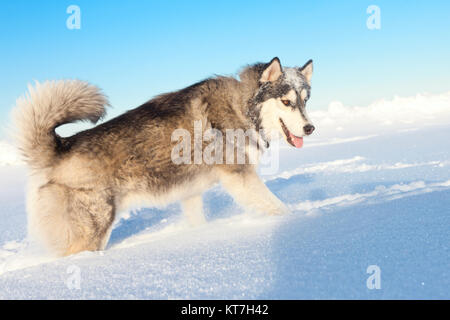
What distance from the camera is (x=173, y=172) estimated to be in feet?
12.1

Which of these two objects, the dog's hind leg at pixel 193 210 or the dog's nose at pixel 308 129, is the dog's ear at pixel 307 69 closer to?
the dog's nose at pixel 308 129

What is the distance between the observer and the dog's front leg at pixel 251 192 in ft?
13.1

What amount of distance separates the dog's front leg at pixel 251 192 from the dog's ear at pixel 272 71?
1.38 meters

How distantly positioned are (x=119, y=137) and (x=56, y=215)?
1.08 m

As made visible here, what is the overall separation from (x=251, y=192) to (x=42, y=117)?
105 inches

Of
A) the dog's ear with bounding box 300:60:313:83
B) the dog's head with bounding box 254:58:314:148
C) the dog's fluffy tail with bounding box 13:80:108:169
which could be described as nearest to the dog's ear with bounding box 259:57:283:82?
the dog's head with bounding box 254:58:314:148

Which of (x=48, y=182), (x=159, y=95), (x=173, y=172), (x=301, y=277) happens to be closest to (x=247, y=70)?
(x=159, y=95)

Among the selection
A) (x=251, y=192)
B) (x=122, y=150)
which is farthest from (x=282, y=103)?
(x=122, y=150)

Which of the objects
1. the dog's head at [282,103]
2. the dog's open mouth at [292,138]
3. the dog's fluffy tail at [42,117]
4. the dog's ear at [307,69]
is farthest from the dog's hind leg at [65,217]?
the dog's ear at [307,69]

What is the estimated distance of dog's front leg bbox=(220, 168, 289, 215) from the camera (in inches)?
157

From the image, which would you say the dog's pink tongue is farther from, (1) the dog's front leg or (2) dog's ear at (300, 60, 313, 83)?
(2) dog's ear at (300, 60, 313, 83)

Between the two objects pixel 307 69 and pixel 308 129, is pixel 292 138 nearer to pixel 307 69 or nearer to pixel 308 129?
pixel 308 129

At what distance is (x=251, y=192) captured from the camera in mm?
4023
